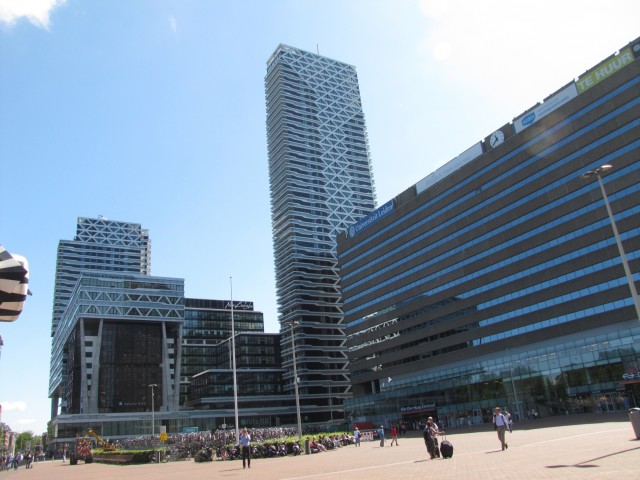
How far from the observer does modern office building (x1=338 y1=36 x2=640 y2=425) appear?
222 ft

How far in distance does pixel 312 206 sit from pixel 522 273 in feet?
342

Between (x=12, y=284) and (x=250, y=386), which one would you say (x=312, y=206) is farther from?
(x=12, y=284)

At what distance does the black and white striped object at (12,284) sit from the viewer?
465 cm

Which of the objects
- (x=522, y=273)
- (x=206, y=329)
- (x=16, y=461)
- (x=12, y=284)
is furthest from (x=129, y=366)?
(x=12, y=284)

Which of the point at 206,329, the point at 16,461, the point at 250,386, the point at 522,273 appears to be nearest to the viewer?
the point at 16,461

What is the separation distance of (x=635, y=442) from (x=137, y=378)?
441 ft

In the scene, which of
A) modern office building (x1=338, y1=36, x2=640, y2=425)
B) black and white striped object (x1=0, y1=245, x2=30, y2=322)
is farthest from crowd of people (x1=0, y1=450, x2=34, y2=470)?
black and white striped object (x1=0, y1=245, x2=30, y2=322)

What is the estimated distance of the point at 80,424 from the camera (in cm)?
12175

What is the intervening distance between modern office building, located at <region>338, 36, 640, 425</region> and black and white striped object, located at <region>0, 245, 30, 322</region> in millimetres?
60227

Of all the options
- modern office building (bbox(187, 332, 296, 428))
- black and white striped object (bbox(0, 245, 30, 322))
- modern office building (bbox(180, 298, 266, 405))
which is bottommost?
black and white striped object (bbox(0, 245, 30, 322))

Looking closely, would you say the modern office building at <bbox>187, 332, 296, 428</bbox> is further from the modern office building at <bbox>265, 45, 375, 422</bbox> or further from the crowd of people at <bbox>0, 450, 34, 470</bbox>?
the crowd of people at <bbox>0, 450, 34, 470</bbox>

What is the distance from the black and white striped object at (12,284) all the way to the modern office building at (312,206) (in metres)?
149

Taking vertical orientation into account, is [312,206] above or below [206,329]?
above

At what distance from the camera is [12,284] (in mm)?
4699
